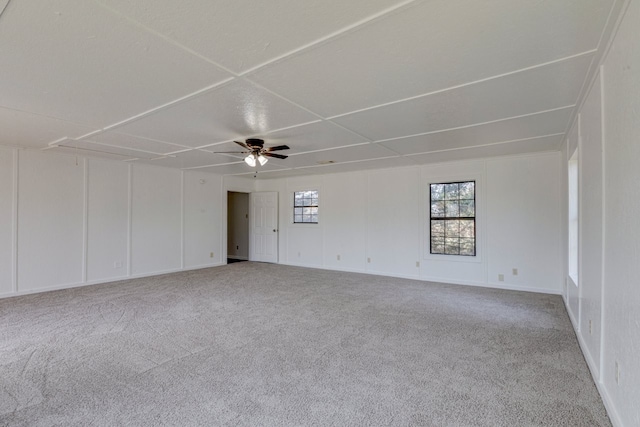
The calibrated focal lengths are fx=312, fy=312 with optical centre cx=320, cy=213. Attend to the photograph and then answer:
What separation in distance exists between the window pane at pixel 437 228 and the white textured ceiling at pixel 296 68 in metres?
2.27

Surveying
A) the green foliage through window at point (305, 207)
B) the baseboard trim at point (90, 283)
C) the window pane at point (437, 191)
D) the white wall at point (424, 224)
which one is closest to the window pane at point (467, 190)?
the white wall at point (424, 224)

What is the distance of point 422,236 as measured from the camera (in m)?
6.02

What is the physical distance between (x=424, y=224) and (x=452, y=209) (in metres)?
0.57

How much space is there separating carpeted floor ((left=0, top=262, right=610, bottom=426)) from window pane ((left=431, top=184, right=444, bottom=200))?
2.02 metres

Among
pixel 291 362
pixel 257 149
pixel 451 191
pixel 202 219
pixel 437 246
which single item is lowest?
pixel 291 362

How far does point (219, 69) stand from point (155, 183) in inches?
199

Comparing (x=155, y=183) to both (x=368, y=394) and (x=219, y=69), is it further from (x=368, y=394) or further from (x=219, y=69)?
(x=368, y=394)

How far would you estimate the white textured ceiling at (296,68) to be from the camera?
1578 millimetres

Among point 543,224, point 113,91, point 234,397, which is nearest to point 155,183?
point 113,91

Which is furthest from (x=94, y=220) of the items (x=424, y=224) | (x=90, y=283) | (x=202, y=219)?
(x=424, y=224)

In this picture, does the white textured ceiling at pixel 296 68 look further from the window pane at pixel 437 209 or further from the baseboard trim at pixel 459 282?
the baseboard trim at pixel 459 282

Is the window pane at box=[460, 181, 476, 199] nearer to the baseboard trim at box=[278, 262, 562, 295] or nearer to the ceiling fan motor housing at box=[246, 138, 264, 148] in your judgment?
the baseboard trim at box=[278, 262, 562, 295]

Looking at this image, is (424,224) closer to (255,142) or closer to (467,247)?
(467,247)

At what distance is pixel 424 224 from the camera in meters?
6.00
